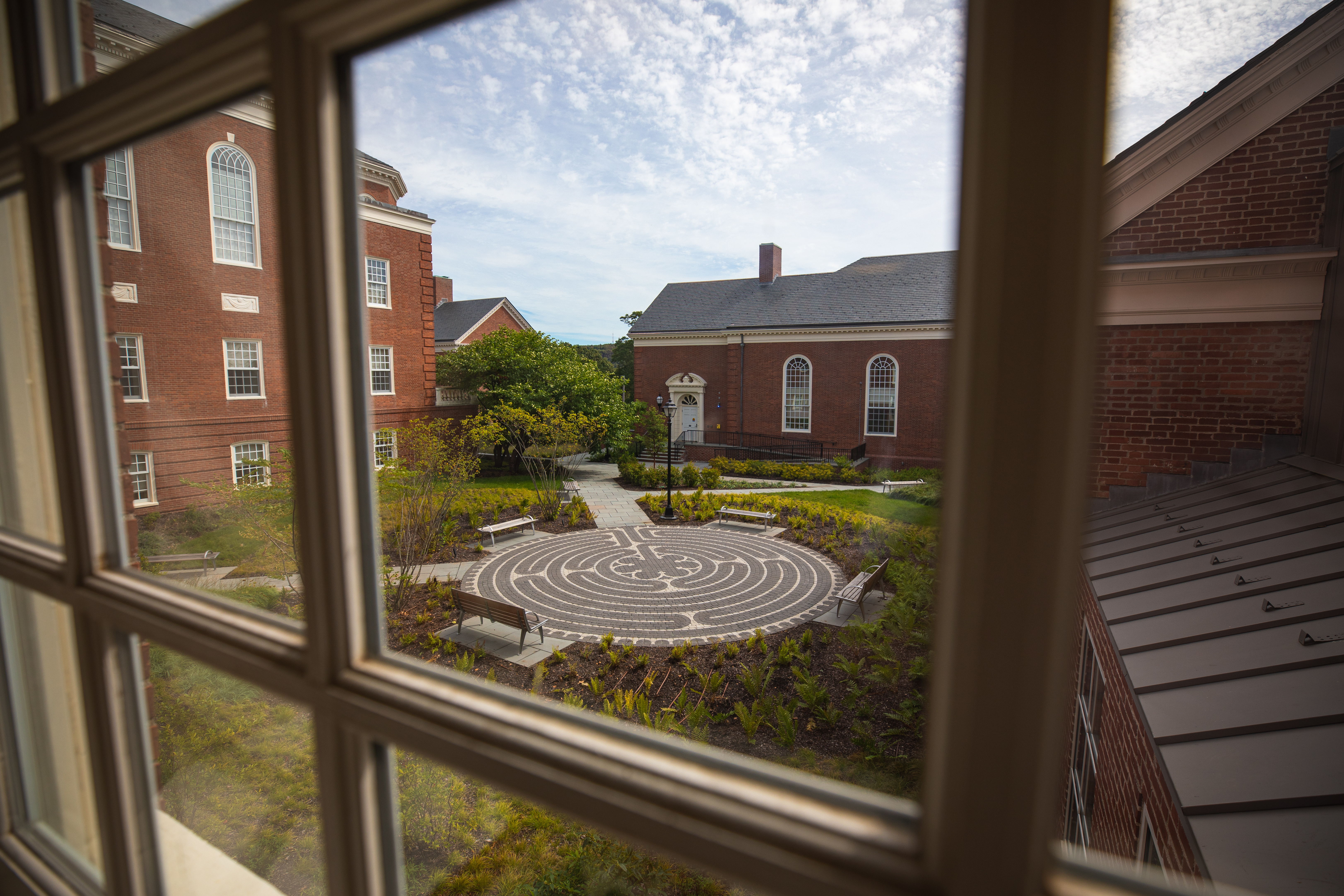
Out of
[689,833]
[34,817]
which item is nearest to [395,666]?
[689,833]

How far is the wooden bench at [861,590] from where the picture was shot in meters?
7.14

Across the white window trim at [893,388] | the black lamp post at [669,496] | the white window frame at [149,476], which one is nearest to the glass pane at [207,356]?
the white window frame at [149,476]

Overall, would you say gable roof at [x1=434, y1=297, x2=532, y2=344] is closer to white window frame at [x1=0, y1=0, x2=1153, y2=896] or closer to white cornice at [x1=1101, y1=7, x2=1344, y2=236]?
white cornice at [x1=1101, y1=7, x2=1344, y2=236]

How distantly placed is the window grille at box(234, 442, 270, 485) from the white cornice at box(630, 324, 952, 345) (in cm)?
1534

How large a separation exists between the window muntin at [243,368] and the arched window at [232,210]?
96cm

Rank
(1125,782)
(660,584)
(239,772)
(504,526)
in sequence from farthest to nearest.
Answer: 1. (504,526)
2. (660,584)
3. (239,772)
4. (1125,782)

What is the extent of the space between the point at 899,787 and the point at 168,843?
4322 millimetres

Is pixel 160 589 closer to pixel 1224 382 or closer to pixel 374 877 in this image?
pixel 374 877

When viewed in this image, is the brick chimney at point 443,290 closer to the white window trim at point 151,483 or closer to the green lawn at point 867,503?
the green lawn at point 867,503

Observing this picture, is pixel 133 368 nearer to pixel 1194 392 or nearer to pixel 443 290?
pixel 1194 392

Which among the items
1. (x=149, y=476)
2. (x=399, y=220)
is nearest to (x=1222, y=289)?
(x=149, y=476)

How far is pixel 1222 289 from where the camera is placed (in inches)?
197

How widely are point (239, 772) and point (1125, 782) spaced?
5015 millimetres

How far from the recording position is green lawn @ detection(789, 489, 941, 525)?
10242mm
